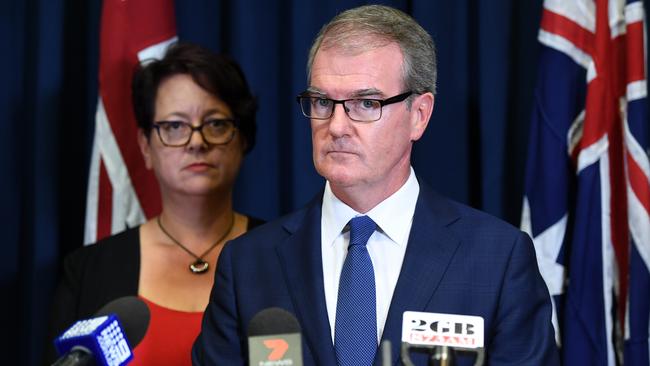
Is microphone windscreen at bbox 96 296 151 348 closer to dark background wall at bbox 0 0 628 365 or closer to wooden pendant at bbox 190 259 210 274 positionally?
wooden pendant at bbox 190 259 210 274

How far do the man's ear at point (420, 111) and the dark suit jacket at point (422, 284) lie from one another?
0.15 m

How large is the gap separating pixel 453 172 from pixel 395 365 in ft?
4.88

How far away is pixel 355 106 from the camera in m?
2.28

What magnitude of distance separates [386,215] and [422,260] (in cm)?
16

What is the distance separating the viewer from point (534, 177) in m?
3.18

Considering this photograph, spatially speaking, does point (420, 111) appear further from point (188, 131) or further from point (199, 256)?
point (199, 256)

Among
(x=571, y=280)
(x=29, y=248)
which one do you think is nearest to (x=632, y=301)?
(x=571, y=280)

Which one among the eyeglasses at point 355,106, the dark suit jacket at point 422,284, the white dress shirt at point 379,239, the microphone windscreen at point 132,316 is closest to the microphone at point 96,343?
the microphone windscreen at point 132,316

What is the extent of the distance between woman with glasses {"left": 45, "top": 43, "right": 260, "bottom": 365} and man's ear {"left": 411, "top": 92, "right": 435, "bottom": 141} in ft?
3.05

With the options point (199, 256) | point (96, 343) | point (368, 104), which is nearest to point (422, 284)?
point (368, 104)

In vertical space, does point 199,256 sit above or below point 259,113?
below

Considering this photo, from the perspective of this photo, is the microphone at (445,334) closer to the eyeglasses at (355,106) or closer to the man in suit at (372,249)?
the man in suit at (372,249)

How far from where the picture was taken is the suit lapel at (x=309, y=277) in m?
2.19

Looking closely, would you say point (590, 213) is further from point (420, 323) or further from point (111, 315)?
point (111, 315)
